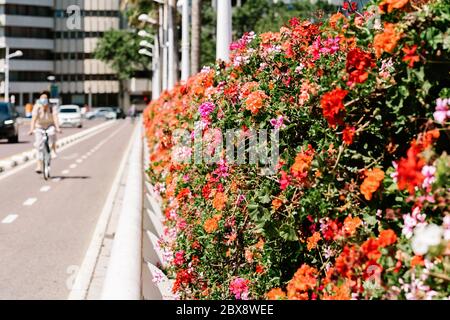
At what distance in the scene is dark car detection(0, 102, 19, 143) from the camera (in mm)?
37344

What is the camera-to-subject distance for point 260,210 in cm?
521

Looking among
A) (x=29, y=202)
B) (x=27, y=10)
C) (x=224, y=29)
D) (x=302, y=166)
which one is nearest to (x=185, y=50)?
(x=29, y=202)

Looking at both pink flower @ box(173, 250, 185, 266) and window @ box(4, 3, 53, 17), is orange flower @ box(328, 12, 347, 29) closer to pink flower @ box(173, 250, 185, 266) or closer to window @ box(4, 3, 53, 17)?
pink flower @ box(173, 250, 185, 266)

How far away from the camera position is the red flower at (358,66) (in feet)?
13.6

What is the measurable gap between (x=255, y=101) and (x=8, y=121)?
33.3 m

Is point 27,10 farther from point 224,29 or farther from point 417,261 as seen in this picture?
point 417,261

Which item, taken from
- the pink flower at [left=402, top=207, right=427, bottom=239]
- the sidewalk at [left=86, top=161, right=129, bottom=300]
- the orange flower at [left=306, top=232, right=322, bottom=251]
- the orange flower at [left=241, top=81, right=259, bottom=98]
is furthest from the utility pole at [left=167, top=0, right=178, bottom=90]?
the pink flower at [left=402, top=207, right=427, bottom=239]

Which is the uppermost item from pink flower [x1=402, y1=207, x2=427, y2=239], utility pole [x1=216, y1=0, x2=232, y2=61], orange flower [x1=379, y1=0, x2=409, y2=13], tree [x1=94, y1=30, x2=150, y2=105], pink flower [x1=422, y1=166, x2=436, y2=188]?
tree [x1=94, y1=30, x2=150, y2=105]

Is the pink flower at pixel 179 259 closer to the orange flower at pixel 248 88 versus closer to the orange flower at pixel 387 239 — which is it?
the orange flower at pixel 248 88

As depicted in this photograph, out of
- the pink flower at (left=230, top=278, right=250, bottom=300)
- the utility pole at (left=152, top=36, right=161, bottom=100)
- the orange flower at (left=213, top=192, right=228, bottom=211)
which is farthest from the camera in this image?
the utility pole at (left=152, top=36, right=161, bottom=100)

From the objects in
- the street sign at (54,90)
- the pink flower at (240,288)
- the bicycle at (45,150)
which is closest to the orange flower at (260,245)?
the pink flower at (240,288)

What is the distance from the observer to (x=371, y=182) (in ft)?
13.1

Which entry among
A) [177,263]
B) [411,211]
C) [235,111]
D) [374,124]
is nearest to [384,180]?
[411,211]

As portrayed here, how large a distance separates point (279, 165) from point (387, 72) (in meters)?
1.24
